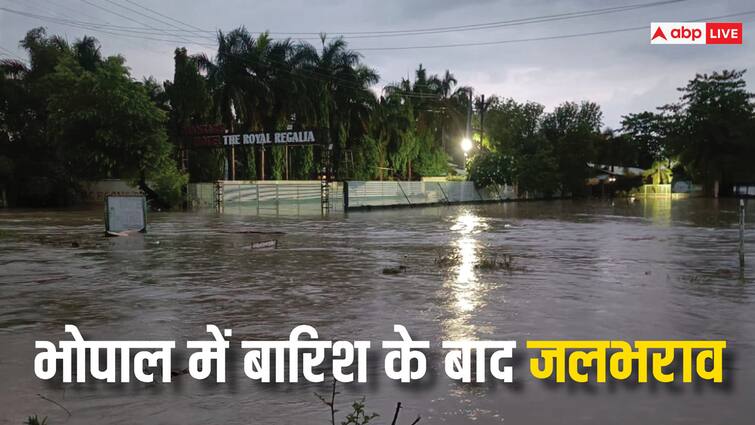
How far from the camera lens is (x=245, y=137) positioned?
43219 millimetres

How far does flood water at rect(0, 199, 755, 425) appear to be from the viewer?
5.23m

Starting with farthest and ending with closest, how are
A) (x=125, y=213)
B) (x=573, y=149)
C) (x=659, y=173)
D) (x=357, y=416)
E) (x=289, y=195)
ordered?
(x=659, y=173) < (x=573, y=149) < (x=289, y=195) < (x=125, y=213) < (x=357, y=416)

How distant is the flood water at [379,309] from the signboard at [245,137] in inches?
807

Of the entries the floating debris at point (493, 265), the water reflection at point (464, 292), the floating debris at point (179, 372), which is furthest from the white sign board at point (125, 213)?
the floating debris at point (179, 372)

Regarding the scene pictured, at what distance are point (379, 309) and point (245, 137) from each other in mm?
35715

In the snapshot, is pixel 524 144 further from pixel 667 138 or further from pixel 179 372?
pixel 179 372

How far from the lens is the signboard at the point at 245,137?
40.5m

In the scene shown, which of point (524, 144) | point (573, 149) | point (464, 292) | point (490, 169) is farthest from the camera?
point (573, 149)

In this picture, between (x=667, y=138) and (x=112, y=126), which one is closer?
(x=112, y=126)

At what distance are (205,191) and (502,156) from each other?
26.4 m

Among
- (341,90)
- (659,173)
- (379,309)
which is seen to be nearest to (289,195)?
(341,90)

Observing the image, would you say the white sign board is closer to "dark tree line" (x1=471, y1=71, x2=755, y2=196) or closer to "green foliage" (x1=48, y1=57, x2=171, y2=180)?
"green foliage" (x1=48, y1=57, x2=171, y2=180)

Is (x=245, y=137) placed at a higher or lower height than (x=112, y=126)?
lower

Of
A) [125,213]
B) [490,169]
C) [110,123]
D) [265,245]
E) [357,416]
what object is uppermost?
[110,123]
